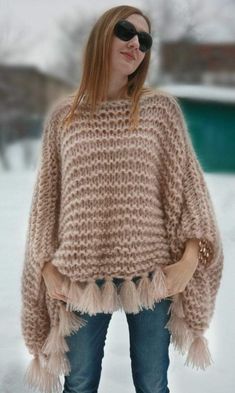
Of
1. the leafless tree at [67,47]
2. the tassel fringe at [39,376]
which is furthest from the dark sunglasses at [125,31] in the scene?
the leafless tree at [67,47]

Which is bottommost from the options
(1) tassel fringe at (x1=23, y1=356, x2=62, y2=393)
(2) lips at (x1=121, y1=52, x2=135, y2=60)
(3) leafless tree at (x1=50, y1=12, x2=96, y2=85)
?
(1) tassel fringe at (x1=23, y1=356, x2=62, y2=393)

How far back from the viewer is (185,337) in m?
0.90

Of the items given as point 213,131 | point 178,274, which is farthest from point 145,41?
point 213,131

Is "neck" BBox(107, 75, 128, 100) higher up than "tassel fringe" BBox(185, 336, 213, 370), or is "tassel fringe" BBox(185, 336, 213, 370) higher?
"neck" BBox(107, 75, 128, 100)

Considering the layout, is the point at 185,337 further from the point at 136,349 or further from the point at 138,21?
the point at 138,21

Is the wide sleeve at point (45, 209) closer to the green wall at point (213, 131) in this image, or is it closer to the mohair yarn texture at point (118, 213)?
the mohair yarn texture at point (118, 213)

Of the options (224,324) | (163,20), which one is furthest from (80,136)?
(163,20)

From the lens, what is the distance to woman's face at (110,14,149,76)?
78cm

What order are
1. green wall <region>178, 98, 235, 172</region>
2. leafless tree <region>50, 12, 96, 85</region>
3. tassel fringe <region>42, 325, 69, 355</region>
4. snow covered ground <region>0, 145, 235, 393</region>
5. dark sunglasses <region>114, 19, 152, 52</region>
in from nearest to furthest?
dark sunglasses <region>114, 19, 152, 52</region> → tassel fringe <region>42, 325, 69, 355</region> → snow covered ground <region>0, 145, 235, 393</region> → leafless tree <region>50, 12, 96, 85</region> → green wall <region>178, 98, 235, 172</region>

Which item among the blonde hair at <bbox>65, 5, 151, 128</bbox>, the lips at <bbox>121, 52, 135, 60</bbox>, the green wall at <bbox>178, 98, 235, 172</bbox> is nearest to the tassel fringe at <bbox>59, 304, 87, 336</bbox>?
the blonde hair at <bbox>65, 5, 151, 128</bbox>

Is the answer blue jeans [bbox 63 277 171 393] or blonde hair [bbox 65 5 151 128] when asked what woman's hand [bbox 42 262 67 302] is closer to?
blue jeans [bbox 63 277 171 393]

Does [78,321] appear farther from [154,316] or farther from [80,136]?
[80,136]

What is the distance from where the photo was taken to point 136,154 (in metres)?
0.79

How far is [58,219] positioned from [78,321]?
192 mm
